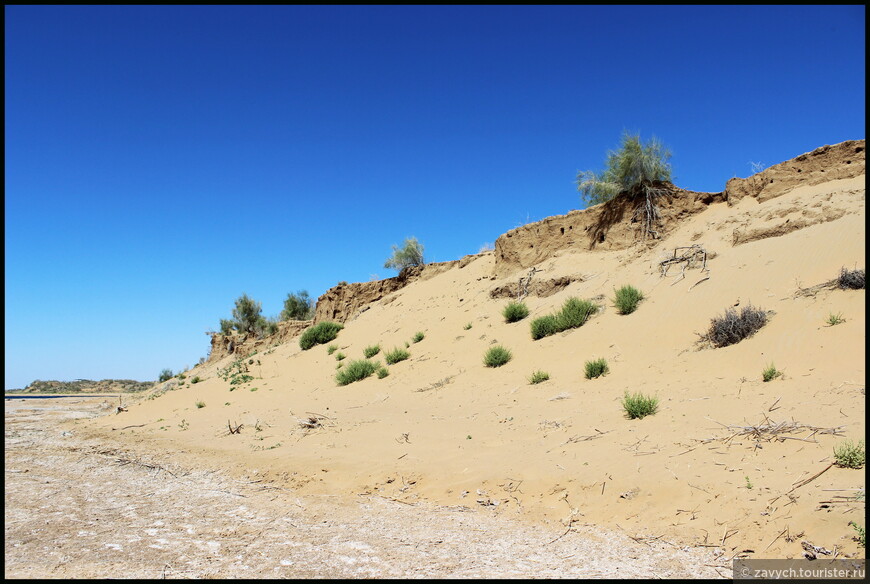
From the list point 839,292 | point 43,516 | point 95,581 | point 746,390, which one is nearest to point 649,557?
point 95,581

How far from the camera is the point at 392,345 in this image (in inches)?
816

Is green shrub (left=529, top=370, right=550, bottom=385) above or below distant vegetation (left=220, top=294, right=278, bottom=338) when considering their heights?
below

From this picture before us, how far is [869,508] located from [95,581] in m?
6.01

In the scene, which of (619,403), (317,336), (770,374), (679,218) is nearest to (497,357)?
(619,403)

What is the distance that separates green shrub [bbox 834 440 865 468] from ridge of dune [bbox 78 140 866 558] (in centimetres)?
15

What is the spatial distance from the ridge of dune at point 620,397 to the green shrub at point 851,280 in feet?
0.79

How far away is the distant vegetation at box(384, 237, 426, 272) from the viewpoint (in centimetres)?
3372

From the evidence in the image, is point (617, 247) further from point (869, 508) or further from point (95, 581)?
point (95, 581)

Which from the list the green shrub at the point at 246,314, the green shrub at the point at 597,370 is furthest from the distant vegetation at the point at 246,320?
the green shrub at the point at 597,370

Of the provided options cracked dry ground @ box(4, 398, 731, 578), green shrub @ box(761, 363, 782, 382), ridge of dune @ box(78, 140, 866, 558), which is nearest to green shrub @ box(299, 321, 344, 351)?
ridge of dune @ box(78, 140, 866, 558)

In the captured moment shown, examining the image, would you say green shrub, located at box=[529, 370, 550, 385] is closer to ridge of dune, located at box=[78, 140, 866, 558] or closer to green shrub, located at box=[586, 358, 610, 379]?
ridge of dune, located at box=[78, 140, 866, 558]

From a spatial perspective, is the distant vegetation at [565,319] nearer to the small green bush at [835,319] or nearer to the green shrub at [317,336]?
the small green bush at [835,319]

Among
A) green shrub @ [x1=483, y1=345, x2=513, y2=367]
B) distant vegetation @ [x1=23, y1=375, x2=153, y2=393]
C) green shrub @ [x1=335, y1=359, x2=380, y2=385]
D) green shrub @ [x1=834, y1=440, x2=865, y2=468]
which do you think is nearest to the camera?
green shrub @ [x1=834, y1=440, x2=865, y2=468]

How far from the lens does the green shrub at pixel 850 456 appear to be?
16.4ft
